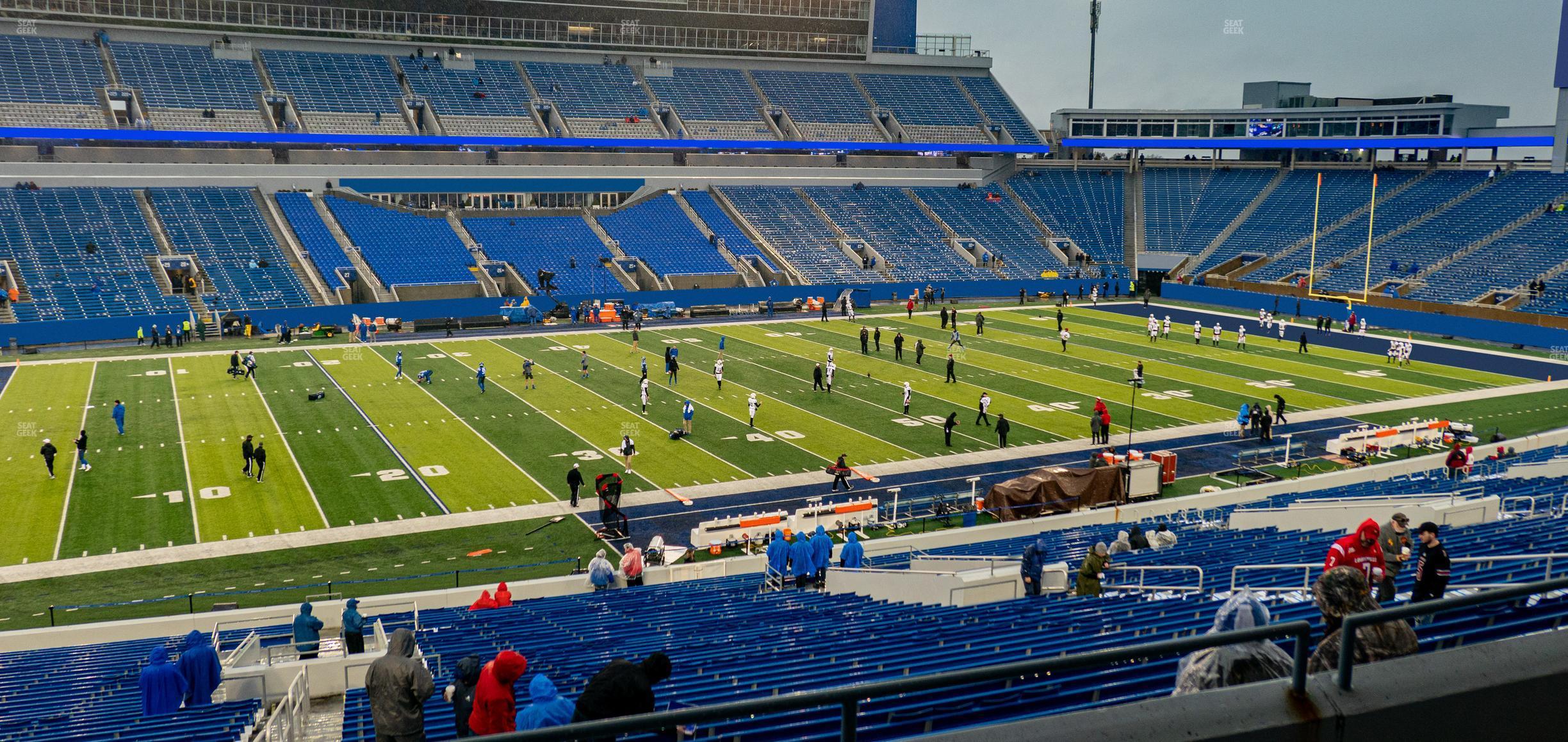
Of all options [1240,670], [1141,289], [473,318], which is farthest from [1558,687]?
[1141,289]

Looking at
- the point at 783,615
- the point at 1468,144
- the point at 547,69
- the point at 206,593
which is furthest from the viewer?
the point at 547,69

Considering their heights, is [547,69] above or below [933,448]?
above

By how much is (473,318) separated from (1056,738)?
50361 millimetres

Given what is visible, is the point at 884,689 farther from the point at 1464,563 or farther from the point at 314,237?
the point at 314,237

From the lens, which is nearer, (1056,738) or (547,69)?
(1056,738)

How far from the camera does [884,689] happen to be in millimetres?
3139

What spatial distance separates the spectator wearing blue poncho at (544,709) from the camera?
20.5 feet

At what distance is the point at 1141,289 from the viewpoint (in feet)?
214

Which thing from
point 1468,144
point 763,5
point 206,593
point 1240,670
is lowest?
point 206,593

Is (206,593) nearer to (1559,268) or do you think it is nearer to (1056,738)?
(1056,738)

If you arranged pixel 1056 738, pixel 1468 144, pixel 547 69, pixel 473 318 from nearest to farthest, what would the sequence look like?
1. pixel 1056 738
2. pixel 473 318
3. pixel 1468 144
4. pixel 547 69

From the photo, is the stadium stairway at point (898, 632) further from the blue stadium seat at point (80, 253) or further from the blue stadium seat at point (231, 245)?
the blue stadium seat at point (231, 245)

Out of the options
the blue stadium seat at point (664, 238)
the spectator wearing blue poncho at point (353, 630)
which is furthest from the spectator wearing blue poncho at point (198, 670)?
the blue stadium seat at point (664, 238)

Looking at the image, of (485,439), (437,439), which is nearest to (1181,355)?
(485,439)
